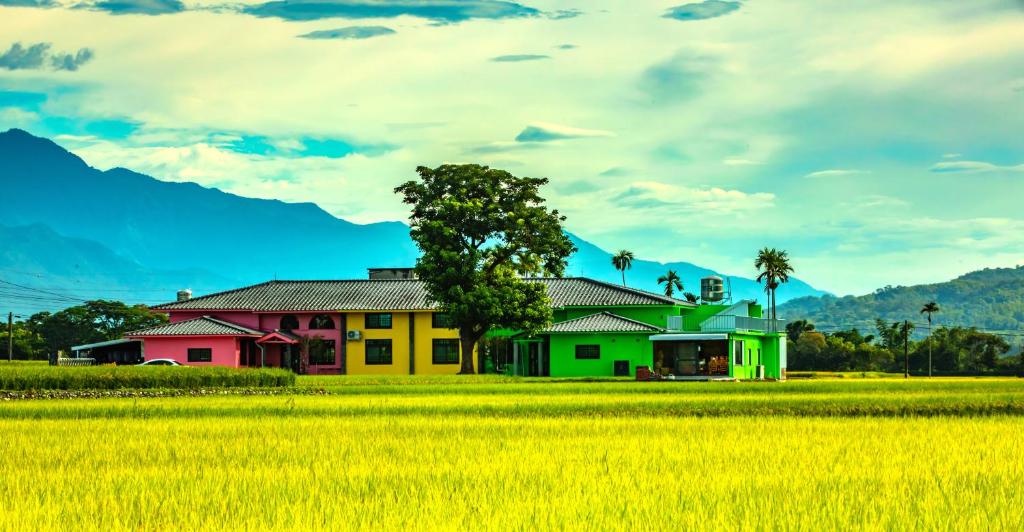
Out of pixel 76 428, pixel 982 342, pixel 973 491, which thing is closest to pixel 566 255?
pixel 76 428

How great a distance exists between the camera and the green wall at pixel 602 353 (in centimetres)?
5653

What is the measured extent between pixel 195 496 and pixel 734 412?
51.4 ft

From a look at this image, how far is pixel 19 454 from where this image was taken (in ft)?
46.2

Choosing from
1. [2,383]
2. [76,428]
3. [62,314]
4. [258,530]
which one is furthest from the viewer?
[62,314]

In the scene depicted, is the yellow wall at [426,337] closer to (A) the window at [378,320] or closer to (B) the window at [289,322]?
(A) the window at [378,320]

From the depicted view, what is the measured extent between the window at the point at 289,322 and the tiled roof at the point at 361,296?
70 cm

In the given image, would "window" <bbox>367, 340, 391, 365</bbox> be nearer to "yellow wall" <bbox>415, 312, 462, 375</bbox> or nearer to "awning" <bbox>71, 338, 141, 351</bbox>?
"yellow wall" <bbox>415, 312, 462, 375</bbox>

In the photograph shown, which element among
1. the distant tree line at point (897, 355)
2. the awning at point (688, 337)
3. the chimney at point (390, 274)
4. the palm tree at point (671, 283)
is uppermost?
the palm tree at point (671, 283)

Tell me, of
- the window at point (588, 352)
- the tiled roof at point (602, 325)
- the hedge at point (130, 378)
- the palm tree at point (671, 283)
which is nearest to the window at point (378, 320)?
the tiled roof at point (602, 325)

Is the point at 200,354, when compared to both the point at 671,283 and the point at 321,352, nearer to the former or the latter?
the point at 321,352

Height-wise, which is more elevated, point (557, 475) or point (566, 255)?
point (566, 255)

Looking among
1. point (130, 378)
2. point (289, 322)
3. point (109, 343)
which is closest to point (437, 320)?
point (289, 322)

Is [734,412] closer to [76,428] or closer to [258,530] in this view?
[76,428]

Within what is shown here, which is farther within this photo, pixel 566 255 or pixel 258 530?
pixel 566 255
